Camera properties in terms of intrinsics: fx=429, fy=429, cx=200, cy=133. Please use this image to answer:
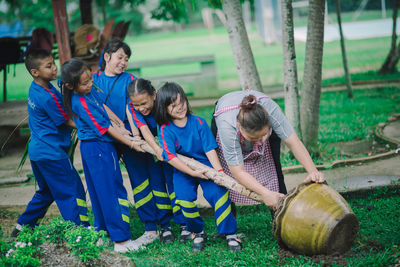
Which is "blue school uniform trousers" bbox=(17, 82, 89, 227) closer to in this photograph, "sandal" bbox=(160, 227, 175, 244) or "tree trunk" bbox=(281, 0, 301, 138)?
"sandal" bbox=(160, 227, 175, 244)

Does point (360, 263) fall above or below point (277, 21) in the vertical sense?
below

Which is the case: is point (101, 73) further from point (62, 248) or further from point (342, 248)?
point (342, 248)

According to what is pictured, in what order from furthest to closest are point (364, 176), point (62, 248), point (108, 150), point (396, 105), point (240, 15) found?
point (396, 105) < point (240, 15) < point (364, 176) < point (108, 150) < point (62, 248)

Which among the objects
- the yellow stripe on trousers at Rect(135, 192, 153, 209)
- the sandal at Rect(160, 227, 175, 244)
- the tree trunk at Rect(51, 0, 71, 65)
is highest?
the tree trunk at Rect(51, 0, 71, 65)

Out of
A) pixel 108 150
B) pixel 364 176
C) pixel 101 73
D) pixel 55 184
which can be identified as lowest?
pixel 364 176

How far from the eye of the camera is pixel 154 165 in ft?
12.6

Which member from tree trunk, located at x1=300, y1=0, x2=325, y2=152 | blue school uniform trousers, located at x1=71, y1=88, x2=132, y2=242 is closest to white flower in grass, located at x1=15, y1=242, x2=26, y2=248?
blue school uniform trousers, located at x1=71, y1=88, x2=132, y2=242

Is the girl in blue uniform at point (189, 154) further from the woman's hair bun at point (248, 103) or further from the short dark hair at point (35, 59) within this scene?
the short dark hair at point (35, 59)

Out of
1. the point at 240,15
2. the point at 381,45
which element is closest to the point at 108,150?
the point at 240,15

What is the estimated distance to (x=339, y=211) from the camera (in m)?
2.79

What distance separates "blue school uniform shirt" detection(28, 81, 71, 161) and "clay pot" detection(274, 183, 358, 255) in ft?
6.30

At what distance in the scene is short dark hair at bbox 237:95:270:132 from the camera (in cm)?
288

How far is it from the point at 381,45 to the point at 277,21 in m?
8.60

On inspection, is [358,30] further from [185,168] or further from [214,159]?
[185,168]
